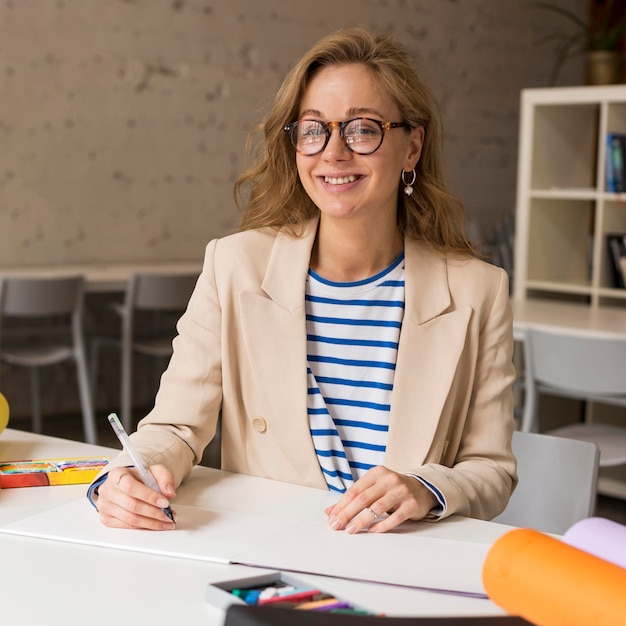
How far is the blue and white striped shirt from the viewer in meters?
1.76

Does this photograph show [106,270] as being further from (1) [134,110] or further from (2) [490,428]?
(2) [490,428]

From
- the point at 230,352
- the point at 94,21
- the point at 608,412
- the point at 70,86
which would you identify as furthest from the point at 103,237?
the point at 230,352

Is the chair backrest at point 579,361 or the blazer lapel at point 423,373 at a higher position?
the blazer lapel at point 423,373

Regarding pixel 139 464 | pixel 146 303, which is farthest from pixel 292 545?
pixel 146 303

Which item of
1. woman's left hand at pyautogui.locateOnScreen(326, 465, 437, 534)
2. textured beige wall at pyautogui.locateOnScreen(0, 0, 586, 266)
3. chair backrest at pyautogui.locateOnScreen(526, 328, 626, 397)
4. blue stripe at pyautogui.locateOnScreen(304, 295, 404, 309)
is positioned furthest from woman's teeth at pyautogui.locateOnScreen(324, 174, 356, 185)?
textured beige wall at pyautogui.locateOnScreen(0, 0, 586, 266)

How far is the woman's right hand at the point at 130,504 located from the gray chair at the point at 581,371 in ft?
7.17

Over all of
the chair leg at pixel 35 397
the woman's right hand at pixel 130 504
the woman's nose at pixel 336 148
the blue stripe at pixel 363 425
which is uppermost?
the woman's nose at pixel 336 148

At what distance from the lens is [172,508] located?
1.49m

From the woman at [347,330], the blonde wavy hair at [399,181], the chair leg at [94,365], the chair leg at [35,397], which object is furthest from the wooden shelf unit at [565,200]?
the woman at [347,330]

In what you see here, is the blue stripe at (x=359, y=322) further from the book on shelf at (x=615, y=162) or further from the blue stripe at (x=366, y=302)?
the book on shelf at (x=615, y=162)

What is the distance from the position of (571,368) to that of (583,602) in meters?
2.63

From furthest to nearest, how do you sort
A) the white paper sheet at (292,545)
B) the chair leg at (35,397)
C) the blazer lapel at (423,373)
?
the chair leg at (35,397), the blazer lapel at (423,373), the white paper sheet at (292,545)

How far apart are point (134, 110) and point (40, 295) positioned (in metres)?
1.83

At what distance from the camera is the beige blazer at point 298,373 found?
5.65 feet
